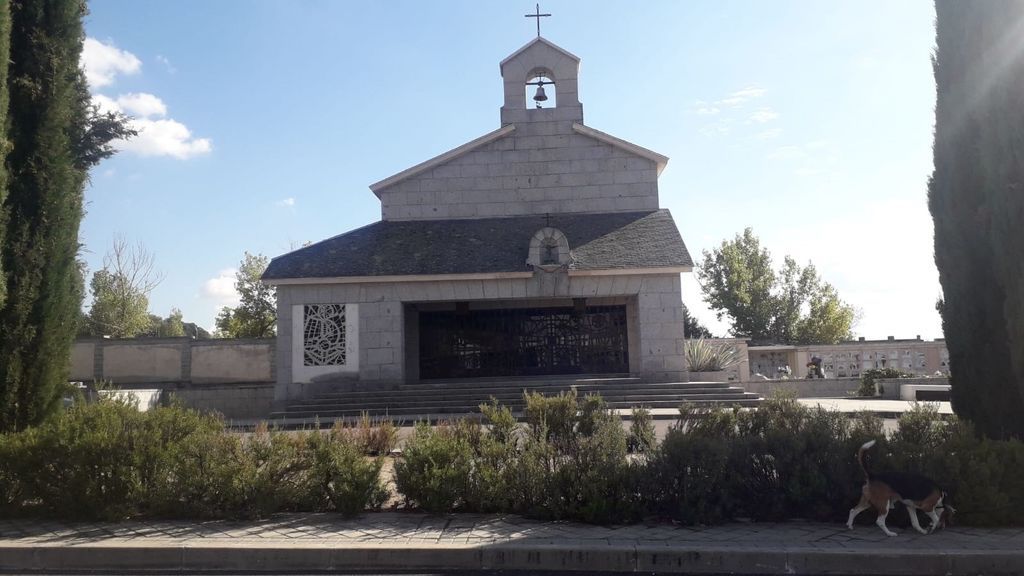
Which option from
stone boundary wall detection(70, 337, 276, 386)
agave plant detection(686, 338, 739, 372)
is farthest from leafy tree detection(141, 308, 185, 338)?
agave plant detection(686, 338, 739, 372)

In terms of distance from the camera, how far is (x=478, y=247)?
23.1 metres

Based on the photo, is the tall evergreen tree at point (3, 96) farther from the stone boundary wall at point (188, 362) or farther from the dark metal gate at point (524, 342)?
the stone boundary wall at point (188, 362)

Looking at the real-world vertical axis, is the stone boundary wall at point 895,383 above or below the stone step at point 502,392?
below

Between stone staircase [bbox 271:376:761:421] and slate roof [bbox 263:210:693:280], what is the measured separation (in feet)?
11.2

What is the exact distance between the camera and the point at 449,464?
7.86 m

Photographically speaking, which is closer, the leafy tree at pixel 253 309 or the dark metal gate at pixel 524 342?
the dark metal gate at pixel 524 342

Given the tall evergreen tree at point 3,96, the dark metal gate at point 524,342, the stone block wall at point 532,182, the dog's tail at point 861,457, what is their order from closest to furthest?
the dog's tail at point 861,457
the tall evergreen tree at point 3,96
the dark metal gate at point 524,342
the stone block wall at point 532,182

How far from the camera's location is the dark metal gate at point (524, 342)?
2453cm

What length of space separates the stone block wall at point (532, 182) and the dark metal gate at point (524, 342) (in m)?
3.58

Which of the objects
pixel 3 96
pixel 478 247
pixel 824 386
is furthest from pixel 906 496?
pixel 824 386

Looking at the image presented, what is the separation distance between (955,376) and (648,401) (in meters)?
11.2

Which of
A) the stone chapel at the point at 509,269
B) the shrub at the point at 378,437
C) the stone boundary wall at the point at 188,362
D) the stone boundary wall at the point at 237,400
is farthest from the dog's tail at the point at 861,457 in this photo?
the stone boundary wall at the point at 188,362

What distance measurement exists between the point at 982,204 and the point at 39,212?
11651mm

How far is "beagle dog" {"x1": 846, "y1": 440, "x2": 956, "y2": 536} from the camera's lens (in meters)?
6.76
